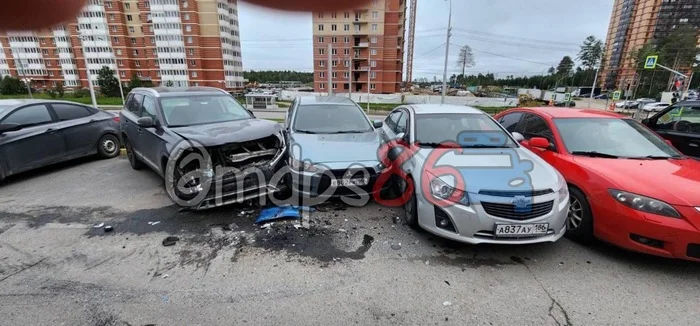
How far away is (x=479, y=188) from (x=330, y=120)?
3.25 metres

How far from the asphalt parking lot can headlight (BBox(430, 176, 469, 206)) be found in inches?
23.4

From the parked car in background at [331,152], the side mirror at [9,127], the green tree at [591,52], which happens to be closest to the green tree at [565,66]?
the green tree at [591,52]

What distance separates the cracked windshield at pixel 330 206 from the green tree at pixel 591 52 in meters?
73.7

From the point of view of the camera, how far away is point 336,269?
305 centimetres

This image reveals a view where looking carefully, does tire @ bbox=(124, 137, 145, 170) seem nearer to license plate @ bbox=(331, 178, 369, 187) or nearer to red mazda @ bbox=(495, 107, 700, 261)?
license plate @ bbox=(331, 178, 369, 187)

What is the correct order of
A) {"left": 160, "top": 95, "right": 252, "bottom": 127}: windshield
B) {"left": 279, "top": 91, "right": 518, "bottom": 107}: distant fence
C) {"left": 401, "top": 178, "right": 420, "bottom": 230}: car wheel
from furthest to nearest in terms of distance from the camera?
{"left": 279, "top": 91, "right": 518, "bottom": 107}: distant fence
{"left": 160, "top": 95, "right": 252, "bottom": 127}: windshield
{"left": 401, "top": 178, "right": 420, "bottom": 230}: car wheel

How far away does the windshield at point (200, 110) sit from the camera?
485 cm

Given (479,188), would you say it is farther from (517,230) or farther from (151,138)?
(151,138)

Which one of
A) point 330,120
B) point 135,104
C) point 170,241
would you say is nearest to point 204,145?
point 170,241

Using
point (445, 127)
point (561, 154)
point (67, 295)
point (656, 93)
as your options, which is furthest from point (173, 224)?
point (656, 93)

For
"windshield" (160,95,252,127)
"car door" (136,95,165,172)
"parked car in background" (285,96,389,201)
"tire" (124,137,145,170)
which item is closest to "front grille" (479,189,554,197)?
"parked car in background" (285,96,389,201)

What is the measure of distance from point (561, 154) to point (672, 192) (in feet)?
3.78

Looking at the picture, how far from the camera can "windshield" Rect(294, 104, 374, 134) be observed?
557 cm

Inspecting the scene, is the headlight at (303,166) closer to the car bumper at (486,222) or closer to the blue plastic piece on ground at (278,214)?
the blue plastic piece on ground at (278,214)
